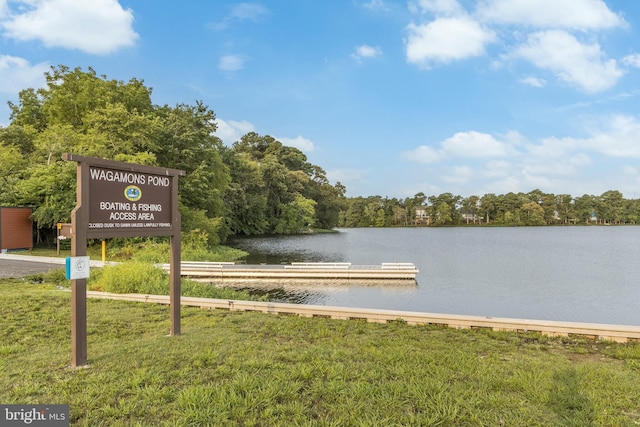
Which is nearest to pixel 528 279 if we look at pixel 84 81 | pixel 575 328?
pixel 575 328

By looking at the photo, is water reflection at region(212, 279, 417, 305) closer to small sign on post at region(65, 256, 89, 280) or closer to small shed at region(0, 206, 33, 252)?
small sign on post at region(65, 256, 89, 280)

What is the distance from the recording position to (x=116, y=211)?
4.25m

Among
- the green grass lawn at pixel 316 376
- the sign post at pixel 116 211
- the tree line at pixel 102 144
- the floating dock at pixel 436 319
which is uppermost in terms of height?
the tree line at pixel 102 144

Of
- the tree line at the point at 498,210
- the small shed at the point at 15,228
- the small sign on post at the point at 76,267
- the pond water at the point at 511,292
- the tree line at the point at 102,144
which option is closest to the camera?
the small sign on post at the point at 76,267

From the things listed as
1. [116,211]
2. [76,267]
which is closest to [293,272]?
[116,211]

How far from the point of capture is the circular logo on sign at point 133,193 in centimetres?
437

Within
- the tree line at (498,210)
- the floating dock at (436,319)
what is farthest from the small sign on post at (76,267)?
the tree line at (498,210)

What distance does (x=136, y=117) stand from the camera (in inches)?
830

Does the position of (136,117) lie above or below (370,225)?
above

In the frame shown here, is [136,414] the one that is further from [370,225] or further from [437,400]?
[370,225]

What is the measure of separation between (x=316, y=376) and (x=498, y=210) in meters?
101

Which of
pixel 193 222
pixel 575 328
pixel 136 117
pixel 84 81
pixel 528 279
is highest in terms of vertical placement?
pixel 84 81

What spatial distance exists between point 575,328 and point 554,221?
102 metres

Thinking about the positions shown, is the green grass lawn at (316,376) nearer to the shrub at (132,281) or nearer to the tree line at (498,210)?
the shrub at (132,281)
